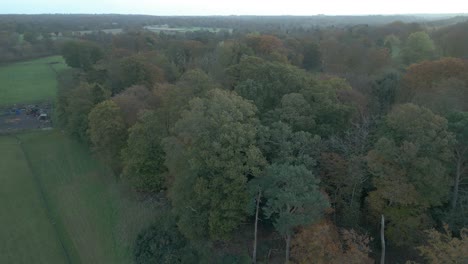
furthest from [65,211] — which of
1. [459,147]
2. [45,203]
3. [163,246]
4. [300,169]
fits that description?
[459,147]

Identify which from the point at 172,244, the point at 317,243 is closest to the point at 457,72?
the point at 317,243

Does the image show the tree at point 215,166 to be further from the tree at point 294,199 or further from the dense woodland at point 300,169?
the tree at point 294,199

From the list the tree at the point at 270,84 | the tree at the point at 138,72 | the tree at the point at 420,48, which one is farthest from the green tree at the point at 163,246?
the tree at the point at 420,48

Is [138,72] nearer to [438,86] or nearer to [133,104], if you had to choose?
[133,104]

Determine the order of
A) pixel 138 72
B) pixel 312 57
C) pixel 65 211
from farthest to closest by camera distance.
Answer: pixel 312 57 < pixel 138 72 < pixel 65 211

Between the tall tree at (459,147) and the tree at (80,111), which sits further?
the tree at (80,111)

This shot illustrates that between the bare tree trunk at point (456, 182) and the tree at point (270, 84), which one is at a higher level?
the tree at point (270, 84)
